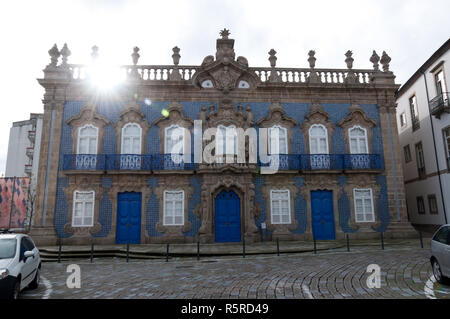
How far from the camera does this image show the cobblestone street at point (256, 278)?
233 inches

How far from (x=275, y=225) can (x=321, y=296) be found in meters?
9.85

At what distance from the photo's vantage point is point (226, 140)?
52.4 ft

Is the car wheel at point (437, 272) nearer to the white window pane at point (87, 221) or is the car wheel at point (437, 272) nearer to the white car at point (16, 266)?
the white car at point (16, 266)

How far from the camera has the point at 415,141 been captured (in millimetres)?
20297

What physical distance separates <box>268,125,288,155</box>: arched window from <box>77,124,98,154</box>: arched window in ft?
30.4

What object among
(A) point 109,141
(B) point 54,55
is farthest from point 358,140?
(B) point 54,55

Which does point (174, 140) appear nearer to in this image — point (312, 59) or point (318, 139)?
point (318, 139)

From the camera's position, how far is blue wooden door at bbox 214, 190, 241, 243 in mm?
15164

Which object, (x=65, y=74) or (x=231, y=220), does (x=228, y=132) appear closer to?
(x=231, y=220)

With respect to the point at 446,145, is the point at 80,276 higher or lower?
lower

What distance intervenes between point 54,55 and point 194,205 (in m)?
11.2

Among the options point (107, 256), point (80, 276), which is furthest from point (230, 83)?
point (80, 276)

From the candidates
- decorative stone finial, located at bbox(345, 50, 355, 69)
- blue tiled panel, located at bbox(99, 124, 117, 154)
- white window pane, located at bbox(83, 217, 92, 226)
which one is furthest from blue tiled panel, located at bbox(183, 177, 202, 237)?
decorative stone finial, located at bbox(345, 50, 355, 69)

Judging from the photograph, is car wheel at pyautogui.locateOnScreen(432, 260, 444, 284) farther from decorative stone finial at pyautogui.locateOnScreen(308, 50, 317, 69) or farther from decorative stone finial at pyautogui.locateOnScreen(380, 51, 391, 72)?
decorative stone finial at pyautogui.locateOnScreen(380, 51, 391, 72)
